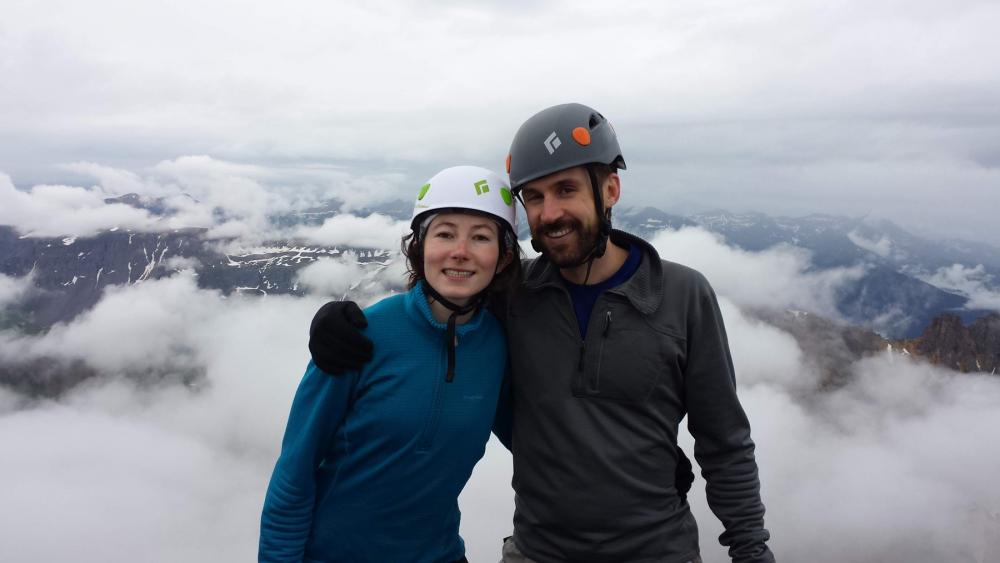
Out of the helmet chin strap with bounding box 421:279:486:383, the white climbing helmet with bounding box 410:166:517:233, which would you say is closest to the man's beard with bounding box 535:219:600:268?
the white climbing helmet with bounding box 410:166:517:233

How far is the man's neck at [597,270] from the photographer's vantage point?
19.1ft

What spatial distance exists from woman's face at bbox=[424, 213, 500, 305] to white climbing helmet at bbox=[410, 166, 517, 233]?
11 centimetres

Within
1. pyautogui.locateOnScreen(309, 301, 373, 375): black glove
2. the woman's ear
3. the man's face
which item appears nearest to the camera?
pyautogui.locateOnScreen(309, 301, 373, 375): black glove

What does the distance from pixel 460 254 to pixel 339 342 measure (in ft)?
4.28

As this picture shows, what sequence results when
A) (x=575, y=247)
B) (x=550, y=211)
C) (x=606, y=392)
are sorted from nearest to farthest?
1. (x=606, y=392)
2. (x=575, y=247)
3. (x=550, y=211)

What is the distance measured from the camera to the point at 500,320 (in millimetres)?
5941

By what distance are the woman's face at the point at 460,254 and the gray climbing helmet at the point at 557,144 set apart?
83cm

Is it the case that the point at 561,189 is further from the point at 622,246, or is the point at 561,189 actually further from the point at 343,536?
the point at 343,536

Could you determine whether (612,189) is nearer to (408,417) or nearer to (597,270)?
(597,270)

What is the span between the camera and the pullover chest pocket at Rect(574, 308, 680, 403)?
17.5 ft

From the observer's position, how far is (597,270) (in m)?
5.88

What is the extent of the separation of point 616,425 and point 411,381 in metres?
1.96

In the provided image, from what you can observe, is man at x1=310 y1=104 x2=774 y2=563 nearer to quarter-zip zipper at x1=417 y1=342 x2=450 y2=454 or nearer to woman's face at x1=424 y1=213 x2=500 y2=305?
woman's face at x1=424 y1=213 x2=500 y2=305

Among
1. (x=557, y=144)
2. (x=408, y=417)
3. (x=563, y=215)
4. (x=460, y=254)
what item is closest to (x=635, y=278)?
(x=563, y=215)
